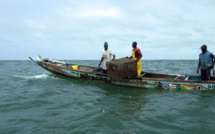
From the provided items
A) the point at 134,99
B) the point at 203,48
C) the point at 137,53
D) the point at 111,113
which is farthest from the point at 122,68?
the point at 203,48

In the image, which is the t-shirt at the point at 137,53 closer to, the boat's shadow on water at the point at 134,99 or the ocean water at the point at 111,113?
the boat's shadow on water at the point at 134,99

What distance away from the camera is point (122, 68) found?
7570 millimetres

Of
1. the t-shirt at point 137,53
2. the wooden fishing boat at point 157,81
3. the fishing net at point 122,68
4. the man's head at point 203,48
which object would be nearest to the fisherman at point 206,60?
the man's head at point 203,48

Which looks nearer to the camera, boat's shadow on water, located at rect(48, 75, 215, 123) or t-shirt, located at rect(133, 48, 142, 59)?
boat's shadow on water, located at rect(48, 75, 215, 123)

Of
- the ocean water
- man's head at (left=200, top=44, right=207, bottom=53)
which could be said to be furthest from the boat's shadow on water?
man's head at (left=200, top=44, right=207, bottom=53)

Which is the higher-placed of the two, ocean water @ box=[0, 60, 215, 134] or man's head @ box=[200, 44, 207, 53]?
man's head @ box=[200, 44, 207, 53]

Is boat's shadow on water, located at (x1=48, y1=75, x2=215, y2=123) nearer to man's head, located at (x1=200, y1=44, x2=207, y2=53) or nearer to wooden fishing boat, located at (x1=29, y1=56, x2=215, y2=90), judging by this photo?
wooden fishing boat, located at (x1=29, y1=56, x2=215, y2=90)

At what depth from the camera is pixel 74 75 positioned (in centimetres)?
1007

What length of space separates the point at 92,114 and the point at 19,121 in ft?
6.46

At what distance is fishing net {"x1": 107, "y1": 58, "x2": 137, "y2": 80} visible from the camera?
24.6 ft

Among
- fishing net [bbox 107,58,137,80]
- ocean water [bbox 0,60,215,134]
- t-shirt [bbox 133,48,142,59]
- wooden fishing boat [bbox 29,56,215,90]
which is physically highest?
t-shirt [bbox 133,48,142,59]

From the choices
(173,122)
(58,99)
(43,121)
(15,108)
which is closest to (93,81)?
(58,99)

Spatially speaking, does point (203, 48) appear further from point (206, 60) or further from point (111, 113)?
point (111, 113)

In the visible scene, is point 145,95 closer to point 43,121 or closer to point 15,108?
point 43,121
